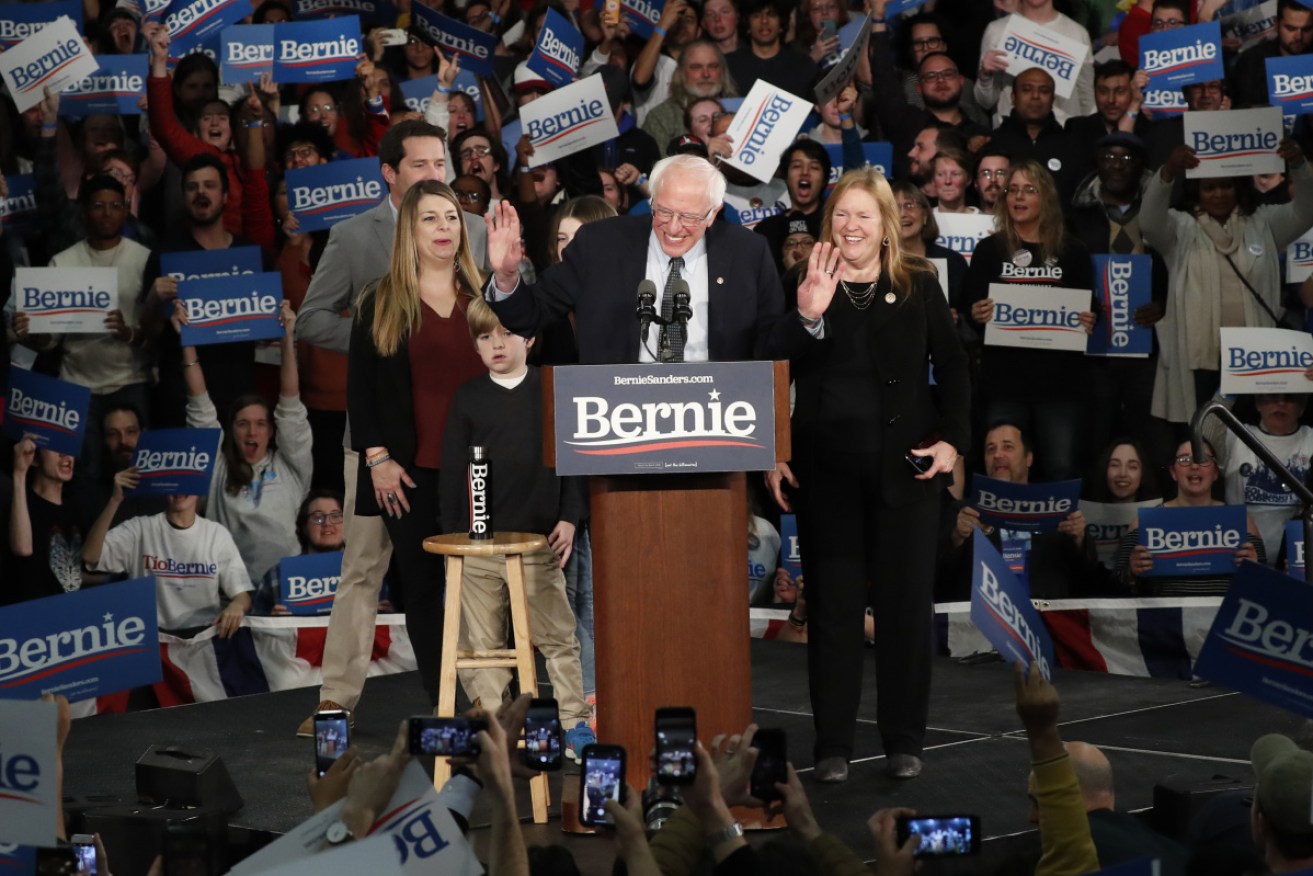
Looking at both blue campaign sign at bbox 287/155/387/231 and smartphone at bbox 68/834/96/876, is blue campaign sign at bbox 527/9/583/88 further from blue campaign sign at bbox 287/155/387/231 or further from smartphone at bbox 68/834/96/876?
smartphone at bbox 68/834/96/876

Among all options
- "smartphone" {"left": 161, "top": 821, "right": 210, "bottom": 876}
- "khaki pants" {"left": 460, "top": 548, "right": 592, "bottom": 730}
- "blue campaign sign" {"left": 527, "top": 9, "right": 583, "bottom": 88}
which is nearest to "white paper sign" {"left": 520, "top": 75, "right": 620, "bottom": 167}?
"blue campaign sign" {"left": 527, "top": 9, "right": 583, "bottom": 88}

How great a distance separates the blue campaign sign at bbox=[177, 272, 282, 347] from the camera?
8.18 meters

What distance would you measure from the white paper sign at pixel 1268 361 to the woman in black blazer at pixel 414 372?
3752 millimetres

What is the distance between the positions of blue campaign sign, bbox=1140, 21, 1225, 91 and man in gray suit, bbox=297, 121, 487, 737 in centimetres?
440

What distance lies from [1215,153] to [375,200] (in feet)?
12.3

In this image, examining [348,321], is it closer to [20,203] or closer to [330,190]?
[330,190]

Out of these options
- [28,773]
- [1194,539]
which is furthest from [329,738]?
[1194,539]

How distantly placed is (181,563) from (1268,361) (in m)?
4.57

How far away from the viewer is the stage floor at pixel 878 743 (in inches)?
204

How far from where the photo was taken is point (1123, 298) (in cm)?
866

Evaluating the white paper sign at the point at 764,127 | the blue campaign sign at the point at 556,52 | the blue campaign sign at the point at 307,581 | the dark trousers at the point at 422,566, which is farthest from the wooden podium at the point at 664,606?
the blue campaign sign at the point at 556,52

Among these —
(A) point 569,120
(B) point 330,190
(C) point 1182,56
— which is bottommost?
(B) point 330,190

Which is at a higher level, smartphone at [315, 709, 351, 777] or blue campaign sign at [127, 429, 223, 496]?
blue campaign sign at [127, 429, 223, 496]

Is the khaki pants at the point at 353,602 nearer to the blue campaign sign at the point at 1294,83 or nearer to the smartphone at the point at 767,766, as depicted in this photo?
the smartphone at the point at 767,766
